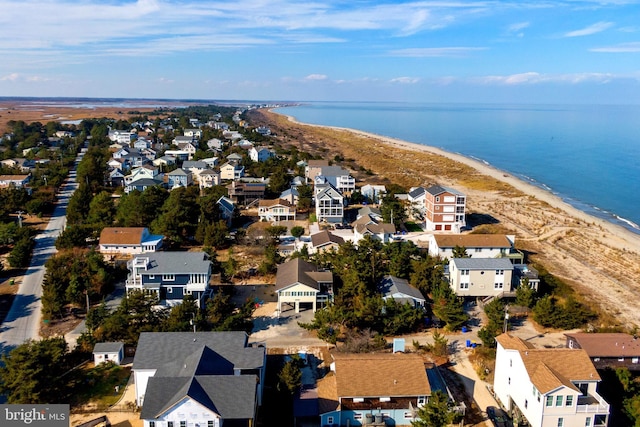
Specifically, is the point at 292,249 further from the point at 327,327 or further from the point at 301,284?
the point at 327,327

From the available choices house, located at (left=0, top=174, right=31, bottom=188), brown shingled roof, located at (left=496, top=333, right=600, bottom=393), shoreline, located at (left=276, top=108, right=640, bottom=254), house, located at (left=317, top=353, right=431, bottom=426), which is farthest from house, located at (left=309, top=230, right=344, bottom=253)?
house, located at (left=0, top=174, right=31, bottom=188)

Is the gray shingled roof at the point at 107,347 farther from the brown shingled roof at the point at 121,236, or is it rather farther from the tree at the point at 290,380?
the brown shingled roof at the point at 121,236

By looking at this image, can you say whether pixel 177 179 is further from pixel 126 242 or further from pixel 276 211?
pixel 126 242

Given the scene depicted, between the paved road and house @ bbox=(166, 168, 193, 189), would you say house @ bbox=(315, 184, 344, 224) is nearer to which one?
house @ bbox=(166, 168, 193, 189)

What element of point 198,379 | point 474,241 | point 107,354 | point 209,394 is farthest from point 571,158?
point 209,394

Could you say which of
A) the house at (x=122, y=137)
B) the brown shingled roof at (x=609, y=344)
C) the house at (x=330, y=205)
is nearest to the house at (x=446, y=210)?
the house at (x=330, y=205)

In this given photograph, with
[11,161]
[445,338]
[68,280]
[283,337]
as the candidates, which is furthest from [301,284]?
[11,161]

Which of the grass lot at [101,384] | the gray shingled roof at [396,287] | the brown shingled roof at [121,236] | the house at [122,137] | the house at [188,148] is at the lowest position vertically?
the grass lot at [101,384]
